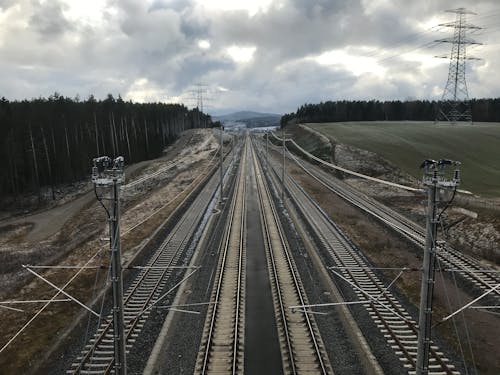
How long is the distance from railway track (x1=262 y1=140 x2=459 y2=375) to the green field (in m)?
21.6

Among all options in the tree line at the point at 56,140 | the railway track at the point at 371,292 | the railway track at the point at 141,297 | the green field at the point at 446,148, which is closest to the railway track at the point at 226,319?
the railway track at the point at 141,297

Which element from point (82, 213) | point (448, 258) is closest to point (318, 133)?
point (82, 213)

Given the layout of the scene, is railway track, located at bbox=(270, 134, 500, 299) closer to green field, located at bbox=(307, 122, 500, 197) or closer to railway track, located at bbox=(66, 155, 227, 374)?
green field, located at bbox=(307, 122, 500, 197)

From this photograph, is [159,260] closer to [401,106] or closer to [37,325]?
[37,325]

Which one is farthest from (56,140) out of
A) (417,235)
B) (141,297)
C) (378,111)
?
(378,111)

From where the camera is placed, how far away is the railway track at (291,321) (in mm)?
15500

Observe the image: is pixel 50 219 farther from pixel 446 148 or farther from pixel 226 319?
pixel 446 148

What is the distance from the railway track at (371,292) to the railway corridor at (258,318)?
9.19ft

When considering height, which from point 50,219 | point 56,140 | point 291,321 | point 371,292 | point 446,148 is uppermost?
point 56,140

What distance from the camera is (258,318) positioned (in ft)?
65.0

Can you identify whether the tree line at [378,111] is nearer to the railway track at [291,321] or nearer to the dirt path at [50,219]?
the dirt path at [50,219]

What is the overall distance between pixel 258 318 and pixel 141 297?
6.10 meters

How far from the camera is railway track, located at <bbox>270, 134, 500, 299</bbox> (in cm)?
2276

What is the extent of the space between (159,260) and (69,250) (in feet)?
29.4
